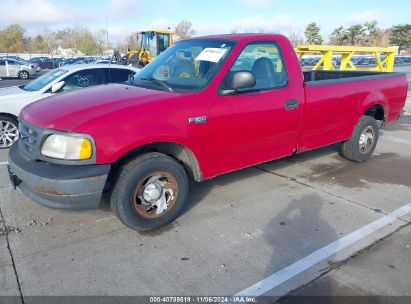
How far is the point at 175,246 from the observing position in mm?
3402

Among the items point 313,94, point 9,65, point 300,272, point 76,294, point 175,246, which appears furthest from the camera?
point 9,65

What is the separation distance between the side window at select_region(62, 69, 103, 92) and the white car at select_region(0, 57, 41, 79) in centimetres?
2019

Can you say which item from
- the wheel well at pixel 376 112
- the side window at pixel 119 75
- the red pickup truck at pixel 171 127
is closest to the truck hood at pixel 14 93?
the side window at pixel 119 75

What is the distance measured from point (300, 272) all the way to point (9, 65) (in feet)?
84.2

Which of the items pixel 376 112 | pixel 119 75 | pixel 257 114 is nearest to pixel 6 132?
pixel 119 75

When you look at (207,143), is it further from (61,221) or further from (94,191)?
(61,221)

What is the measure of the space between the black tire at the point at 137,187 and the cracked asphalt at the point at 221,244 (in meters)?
0.14

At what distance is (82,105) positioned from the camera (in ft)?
11.3

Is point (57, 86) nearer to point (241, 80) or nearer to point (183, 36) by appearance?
point (241, 80)

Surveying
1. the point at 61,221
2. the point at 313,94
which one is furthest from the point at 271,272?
the point at 313,94

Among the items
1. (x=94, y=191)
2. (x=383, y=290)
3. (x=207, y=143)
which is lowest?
(x=383, y=290)

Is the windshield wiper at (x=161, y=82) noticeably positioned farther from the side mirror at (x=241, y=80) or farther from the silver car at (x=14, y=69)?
the silver car at (x=14, y=69)

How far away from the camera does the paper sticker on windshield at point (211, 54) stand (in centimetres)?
398

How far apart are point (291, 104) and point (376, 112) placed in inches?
98.9
